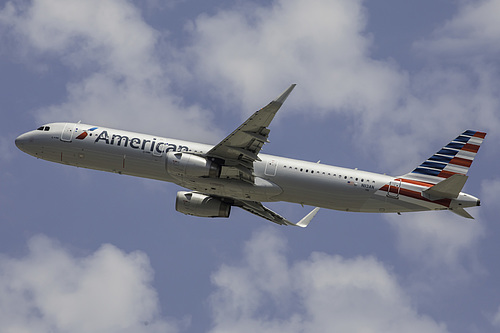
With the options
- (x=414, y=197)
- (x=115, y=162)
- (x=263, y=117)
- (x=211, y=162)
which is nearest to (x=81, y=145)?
(x=115, y=162)

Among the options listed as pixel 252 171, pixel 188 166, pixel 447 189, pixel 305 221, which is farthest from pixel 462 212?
pixel 188 166

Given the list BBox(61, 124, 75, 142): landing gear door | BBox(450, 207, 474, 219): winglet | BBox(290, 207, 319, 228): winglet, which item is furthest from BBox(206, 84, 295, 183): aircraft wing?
BBox(450, 207, 474, 219): winglet

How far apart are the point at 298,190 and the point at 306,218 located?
412 inches

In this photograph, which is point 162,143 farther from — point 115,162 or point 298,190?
point 298,190

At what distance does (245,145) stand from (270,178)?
3961mm

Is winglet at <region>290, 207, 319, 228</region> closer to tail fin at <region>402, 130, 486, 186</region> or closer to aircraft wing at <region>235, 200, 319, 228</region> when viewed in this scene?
aircraft wing at <region>235, 200, 319, 228</region>

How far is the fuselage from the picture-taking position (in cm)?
5247

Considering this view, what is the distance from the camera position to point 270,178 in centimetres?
5284

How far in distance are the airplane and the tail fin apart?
8 centimetres

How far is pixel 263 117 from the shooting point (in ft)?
154

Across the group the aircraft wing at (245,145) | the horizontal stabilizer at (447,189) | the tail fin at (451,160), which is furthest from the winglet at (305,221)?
the horizontal stabilizer at (447,189)

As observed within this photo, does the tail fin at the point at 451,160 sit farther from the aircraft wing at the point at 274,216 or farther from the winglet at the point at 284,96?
the winglet at the point at 284,96

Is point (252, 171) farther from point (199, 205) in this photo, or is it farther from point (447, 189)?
point (447, 189)

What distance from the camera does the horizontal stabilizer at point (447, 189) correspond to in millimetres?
50909
